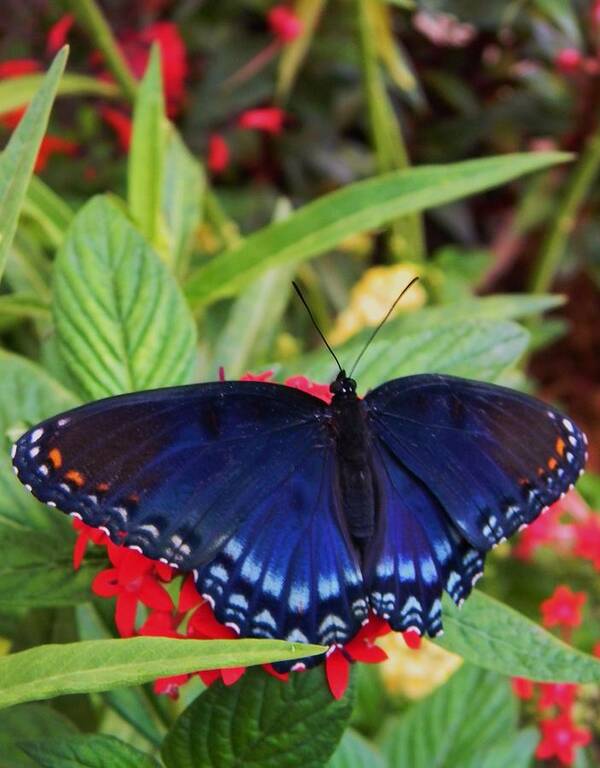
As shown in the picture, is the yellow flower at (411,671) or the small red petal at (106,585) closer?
the small red petal at (106,585)

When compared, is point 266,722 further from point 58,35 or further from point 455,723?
point 58,35

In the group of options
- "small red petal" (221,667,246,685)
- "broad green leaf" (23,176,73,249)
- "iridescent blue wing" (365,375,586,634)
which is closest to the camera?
"small red petal" (221,667,246,685)

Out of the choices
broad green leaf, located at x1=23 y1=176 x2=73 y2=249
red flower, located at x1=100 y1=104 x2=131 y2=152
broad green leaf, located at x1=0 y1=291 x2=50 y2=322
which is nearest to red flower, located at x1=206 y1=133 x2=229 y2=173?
red flower, located at x1=100 y1=104 x2=131 y2=152

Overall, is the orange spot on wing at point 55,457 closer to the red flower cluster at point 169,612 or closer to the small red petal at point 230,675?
the red flower cluster at point 169,612

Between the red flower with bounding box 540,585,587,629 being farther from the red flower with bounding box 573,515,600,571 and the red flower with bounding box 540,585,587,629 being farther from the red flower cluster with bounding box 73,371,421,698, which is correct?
the red flower cluster with bounding box 73,371,421,698

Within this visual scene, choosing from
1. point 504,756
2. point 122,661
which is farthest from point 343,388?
point 504,756

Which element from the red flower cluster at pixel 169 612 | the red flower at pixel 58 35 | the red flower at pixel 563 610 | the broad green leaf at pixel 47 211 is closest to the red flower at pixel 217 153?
the red flower at pixel 58 35

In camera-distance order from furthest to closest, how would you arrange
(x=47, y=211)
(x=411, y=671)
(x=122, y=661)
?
(x=411, y=671), (x=47, y=211), (x=122, y=661)
